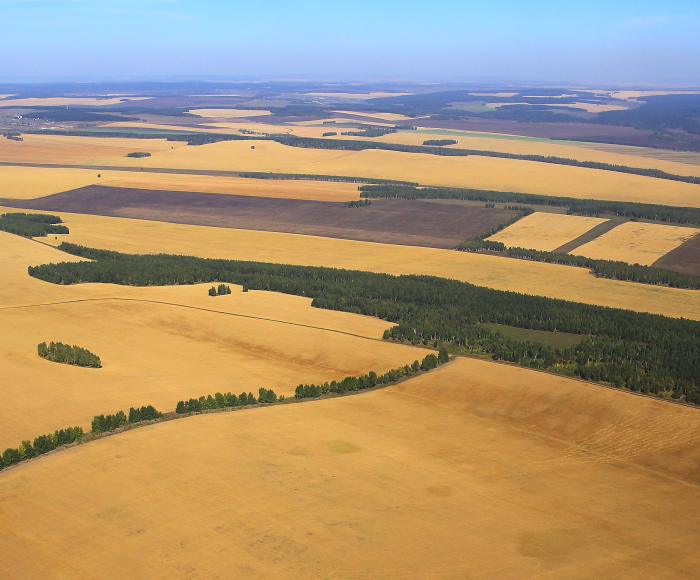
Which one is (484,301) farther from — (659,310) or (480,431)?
(480,431)

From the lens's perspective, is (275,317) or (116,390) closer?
(116,390)

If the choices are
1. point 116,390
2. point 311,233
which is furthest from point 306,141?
point 116,390

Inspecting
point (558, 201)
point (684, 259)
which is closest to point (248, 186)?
point (558, 201)

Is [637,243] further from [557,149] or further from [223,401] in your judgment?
[557,149]

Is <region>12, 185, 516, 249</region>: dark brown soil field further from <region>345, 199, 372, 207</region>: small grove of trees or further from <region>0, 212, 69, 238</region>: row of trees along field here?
<region>0, 212, 69, 238</region>: row of trees along field

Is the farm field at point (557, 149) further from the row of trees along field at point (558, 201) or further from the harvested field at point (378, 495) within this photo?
the harvested field at point (378, 495)

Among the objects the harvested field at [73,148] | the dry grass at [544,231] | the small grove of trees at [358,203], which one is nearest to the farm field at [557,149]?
the dry grass at [544,231]
